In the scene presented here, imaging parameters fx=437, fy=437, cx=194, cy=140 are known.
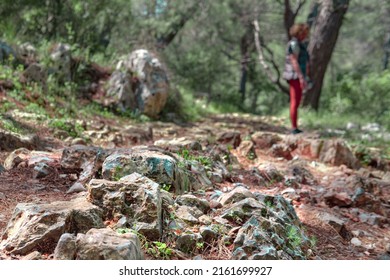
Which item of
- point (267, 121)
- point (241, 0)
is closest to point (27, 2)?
point (267, 121)

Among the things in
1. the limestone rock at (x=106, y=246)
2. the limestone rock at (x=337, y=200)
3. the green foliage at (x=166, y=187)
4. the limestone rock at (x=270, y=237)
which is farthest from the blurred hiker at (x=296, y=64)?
the limestone rock at (x=106, y=246)

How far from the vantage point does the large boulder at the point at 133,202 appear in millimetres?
2463

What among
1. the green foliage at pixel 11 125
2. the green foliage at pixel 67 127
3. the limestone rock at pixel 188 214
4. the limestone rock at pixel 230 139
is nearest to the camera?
the limestone rock at pixel 188 214

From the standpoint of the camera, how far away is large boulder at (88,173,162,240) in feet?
8.08

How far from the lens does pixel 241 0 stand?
15016 millimetres

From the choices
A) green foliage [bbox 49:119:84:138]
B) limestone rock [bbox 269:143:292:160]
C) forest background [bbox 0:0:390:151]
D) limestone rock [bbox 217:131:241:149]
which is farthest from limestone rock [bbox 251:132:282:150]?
green foliage [bbox 49:119:84:138]

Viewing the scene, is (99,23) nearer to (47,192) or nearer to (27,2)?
(27,2)

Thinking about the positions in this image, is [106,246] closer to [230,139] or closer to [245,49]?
[230,139]

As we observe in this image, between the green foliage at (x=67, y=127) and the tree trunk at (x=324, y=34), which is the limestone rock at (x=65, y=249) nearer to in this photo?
the green foliage at (x=67, y=127)

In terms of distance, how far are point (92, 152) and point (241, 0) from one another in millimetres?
12647

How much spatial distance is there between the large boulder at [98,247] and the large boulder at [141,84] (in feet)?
19.2

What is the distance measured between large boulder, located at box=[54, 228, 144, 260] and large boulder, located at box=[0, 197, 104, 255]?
183 millimetres

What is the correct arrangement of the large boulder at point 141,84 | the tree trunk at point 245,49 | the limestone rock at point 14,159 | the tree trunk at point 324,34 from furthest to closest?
1. the tree trunk at point 245,49
2. the tree trunk at point 324,34
3. the large boulder at point 141,84
4. the limestone rock at point 14,159

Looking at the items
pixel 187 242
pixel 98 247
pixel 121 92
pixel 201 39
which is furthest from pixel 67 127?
pixel 201 39
